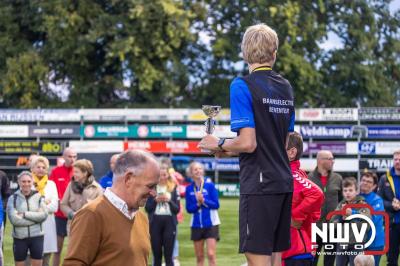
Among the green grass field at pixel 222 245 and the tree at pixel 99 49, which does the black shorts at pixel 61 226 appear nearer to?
the green grass field at pixel 222 245

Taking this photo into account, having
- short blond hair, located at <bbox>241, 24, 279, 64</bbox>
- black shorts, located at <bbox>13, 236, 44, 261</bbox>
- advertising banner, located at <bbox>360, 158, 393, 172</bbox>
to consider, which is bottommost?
black shorts, located at <bbox>13, 236, 44, 261</bbox>

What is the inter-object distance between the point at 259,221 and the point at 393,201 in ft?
25.7

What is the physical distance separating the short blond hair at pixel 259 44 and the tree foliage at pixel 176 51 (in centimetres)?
3141

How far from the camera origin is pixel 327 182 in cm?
1255

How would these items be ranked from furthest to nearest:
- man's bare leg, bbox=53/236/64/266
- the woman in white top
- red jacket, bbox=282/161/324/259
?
man's bare leg, bbox=53/236/64/266
the woman in white top
red jacket, bbox=282/161/324/259

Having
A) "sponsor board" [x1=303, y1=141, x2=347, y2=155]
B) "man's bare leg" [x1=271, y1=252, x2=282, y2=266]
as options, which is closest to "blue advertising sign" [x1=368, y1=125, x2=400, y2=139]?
"sponsor board" [x1=303, y1=141, x2=347, y2=155]

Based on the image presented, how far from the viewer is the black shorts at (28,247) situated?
12.2 meters

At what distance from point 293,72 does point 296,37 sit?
1.58 m

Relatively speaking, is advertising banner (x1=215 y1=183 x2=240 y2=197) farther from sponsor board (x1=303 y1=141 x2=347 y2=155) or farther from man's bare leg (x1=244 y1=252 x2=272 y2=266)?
man's bare leg (x1=244 y1=252 x2=272 y2=266)

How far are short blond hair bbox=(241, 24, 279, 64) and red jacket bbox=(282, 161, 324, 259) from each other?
6.13ft

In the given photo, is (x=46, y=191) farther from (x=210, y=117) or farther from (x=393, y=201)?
(x=210, y=117)

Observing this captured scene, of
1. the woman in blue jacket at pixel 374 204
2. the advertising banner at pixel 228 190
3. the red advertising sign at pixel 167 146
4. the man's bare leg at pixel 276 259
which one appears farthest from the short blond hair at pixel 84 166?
the red advertising sign at pixel 167 146

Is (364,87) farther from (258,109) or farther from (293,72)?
(258,109)

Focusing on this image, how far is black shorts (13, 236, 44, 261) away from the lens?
481 inches
